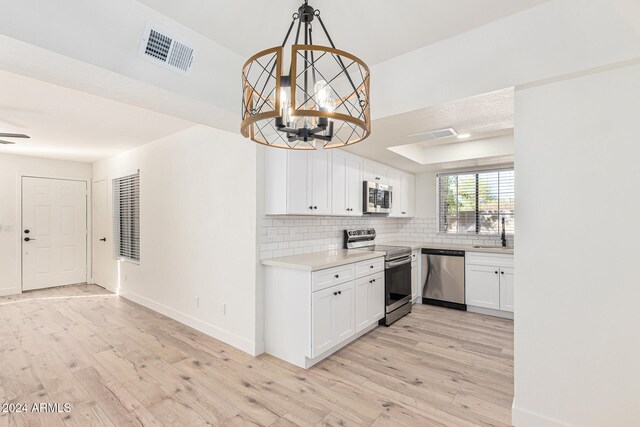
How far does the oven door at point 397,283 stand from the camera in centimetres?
384

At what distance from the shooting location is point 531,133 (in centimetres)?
198

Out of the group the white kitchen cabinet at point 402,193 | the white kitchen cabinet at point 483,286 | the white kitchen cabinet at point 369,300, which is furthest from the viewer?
the white kitchen cabinet at point 402,193

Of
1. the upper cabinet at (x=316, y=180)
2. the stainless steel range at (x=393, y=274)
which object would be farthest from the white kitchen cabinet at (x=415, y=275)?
the upper cabinet at (x=316, y=180)

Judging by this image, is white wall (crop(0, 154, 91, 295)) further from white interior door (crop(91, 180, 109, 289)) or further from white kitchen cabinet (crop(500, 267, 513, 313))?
white kitchen cabinet (crop(500, 267, 513, 313))

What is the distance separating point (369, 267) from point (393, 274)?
59cm

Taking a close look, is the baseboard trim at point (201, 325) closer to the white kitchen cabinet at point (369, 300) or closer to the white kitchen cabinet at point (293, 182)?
the white kitchen cabinet at point (369, 300)

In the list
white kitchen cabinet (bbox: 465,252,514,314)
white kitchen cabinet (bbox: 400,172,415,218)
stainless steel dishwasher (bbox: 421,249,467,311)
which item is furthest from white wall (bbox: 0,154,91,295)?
white kitchen cabinet (bbox: 465,252,514,314)

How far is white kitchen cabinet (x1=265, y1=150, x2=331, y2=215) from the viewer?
10.0ft

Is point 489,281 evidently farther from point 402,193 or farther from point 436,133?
point 436,133

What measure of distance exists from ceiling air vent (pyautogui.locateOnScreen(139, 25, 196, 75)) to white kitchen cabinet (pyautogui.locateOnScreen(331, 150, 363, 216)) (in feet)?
6.37

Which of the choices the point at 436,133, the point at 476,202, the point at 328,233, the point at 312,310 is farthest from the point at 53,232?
the point at 476,202

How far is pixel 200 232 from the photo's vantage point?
3705 mm

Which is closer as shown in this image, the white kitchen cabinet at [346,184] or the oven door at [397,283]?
the white kitchen cabinet at [346,184]

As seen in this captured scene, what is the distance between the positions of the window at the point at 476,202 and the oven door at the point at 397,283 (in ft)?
4.56
